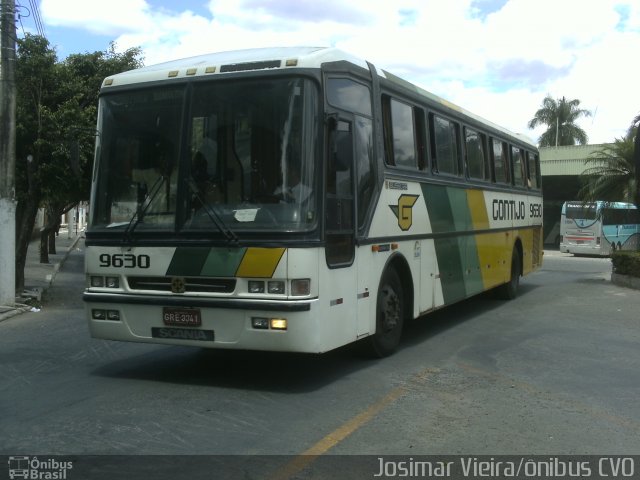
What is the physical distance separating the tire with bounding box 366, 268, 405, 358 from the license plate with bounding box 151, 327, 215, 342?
2.04 m

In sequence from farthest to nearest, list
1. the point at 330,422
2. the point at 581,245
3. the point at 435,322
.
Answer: the point at 581,245
the point at 435,322
the point at 330,422

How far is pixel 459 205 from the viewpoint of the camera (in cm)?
1068

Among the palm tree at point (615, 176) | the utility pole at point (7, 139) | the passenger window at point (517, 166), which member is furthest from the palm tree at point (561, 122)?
the utility pole at point (7, 139)

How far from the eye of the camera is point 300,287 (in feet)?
20.9

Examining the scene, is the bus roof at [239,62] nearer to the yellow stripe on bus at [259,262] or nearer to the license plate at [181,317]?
the yellow stripe on bus at [259,262]

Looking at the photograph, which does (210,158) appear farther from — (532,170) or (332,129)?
(532,170)

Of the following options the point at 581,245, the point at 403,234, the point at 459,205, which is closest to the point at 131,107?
the point at 403,234

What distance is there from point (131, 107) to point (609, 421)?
544cm

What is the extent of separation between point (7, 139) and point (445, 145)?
25.1 ft

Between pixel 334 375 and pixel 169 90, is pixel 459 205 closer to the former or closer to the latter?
pixel 334 375

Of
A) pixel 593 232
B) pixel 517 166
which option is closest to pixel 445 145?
pixel 517 166

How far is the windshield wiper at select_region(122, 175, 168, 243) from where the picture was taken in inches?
272

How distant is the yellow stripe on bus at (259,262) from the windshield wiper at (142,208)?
121cm

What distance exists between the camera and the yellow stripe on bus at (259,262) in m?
6.34
